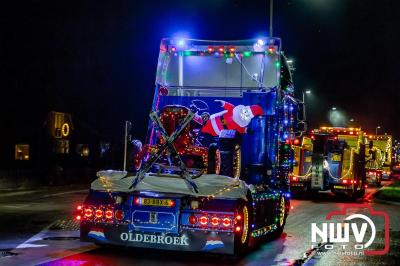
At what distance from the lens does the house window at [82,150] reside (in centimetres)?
4644

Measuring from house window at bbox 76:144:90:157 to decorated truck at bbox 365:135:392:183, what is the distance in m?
20.0

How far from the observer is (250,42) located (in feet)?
46.3

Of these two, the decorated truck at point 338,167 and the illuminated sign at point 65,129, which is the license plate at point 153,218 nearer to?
the decorated truck at point 338,167

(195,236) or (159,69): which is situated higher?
(159,69)

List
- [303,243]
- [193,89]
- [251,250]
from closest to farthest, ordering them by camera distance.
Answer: [251,250] → [303,243] → [193,89]

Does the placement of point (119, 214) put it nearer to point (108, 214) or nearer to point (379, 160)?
point (108, 214)

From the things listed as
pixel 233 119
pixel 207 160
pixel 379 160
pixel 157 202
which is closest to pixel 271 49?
pixel 233 119

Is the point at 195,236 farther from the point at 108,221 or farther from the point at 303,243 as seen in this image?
the point at 303,243

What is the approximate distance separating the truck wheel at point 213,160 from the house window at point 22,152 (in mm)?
30605

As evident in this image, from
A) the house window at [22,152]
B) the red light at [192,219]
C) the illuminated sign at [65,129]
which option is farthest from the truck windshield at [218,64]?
the house window at [22,152]

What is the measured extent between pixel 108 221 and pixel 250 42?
19.9ft

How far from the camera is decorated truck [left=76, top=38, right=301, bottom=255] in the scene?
938cm

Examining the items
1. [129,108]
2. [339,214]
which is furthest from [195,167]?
[129,108]

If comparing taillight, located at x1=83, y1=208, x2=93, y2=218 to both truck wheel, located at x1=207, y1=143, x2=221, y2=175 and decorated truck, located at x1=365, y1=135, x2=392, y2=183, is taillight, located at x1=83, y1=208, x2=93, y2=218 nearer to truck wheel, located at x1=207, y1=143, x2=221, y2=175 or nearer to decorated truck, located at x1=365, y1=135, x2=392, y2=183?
truck wheel, located at x1=207, y1=143, x2=221, y2=175
